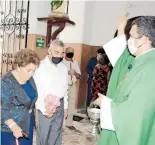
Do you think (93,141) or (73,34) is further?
(73,34)

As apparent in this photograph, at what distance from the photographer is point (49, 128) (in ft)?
9.96

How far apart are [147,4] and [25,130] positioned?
515 cm

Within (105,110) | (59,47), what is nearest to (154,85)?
(105,110)

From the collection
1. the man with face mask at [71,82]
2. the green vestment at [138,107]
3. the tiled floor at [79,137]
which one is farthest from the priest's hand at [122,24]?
the man with face mask at [71,82]

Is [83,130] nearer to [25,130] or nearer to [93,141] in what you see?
[93,141]

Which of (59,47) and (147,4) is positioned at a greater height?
(147,4)

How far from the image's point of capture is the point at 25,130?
239cm

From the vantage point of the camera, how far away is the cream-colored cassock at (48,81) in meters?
2.89

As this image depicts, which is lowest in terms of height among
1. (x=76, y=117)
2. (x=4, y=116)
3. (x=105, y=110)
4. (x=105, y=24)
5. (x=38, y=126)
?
(x=76, y=117)

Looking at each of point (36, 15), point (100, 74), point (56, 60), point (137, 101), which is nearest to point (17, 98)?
point (56, 60)

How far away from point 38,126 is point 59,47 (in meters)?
0.92

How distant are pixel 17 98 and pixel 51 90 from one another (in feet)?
2.35

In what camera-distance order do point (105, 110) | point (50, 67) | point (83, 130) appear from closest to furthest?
point (105, 110), point (50, 67), point (83, 130)

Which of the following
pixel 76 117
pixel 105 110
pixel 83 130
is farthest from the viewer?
pixel 76 117
